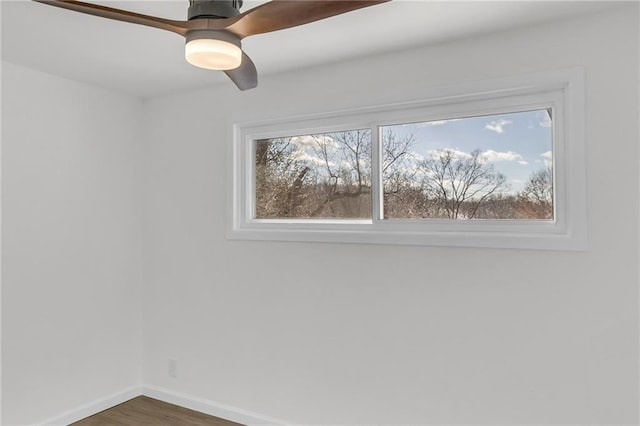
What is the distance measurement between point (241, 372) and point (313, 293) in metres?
0.78

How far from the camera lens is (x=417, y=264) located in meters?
2.40

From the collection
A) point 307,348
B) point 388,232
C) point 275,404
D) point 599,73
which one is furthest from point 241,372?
point 599,73

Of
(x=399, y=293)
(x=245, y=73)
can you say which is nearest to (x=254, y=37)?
(x=245, y=73)

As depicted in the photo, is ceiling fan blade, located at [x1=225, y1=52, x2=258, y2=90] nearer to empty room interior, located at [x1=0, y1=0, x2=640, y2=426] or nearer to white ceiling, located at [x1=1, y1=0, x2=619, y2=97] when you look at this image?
empty room interior, located at [x1=0, y1=0, x2=640, y2=426]

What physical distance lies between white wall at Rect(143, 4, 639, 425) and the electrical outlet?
5 cm

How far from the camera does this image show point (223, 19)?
1.52 metres

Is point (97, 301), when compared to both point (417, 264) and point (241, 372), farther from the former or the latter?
point (417, 264)

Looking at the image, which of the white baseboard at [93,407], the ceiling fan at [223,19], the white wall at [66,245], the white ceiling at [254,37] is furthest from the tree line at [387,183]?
the white baseboard at [93,407]

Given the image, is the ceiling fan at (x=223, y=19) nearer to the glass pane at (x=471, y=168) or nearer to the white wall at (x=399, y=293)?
the white wall at (x=399, y=293)


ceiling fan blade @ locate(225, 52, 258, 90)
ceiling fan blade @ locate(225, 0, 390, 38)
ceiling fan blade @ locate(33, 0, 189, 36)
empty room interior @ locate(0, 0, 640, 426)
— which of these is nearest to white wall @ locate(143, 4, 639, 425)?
empty room interior @ locate(0, 0, 640, 426)

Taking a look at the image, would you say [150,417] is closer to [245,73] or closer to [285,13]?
[245,73]

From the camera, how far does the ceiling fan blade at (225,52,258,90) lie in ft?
6.07

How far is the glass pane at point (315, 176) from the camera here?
270cm

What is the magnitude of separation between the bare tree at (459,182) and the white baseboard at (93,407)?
101 inches
